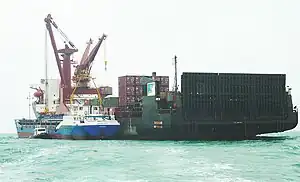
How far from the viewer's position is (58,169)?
3388 centimetres

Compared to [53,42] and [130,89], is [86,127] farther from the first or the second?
[53,42]

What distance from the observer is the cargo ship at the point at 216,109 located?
238ft

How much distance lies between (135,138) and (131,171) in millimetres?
45818

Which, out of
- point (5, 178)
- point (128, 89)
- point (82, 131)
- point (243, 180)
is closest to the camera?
point (243, 180)

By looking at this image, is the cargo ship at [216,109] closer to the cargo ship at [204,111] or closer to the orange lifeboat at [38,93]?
the cargo ship at [204,111]

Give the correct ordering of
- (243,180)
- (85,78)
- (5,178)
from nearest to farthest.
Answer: (243,180) → (5,178) → (85,78)

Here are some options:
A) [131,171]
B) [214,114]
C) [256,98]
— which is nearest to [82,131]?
[214,114]

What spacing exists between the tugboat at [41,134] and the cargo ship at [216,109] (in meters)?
19.3

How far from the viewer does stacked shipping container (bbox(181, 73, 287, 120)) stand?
239 ft

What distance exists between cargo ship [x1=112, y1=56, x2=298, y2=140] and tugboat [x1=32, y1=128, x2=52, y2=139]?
760 inches

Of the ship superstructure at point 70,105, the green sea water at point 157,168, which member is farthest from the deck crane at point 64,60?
the green sea water at point 157,168

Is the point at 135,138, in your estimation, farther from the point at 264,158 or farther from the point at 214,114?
the point at 264,158

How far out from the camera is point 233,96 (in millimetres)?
74688

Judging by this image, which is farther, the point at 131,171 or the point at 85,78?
the point at 85,78
